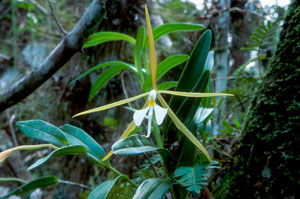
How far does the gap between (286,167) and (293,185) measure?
0.04 metres

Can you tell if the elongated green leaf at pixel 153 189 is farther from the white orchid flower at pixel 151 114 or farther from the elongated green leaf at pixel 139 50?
the elongated green leaf at pixel 139 50

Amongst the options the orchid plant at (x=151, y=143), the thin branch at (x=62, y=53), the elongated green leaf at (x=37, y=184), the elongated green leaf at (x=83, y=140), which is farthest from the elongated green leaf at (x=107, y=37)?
the elongated green leaf at (x=37, y=184)

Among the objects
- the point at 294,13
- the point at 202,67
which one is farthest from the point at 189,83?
the point at 294,13

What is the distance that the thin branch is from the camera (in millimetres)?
909

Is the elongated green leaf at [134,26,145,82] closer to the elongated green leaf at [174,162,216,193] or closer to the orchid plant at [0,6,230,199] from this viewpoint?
the orchid plant at [0,6,230,199]

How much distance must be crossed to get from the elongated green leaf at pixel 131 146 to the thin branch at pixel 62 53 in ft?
1.91

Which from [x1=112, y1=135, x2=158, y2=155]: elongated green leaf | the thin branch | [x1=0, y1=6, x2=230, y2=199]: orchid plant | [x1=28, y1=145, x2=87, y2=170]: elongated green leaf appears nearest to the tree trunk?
[x1=0, y1=6, x2=230, y2=199]: orchid plant

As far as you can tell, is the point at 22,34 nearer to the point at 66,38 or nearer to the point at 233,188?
the point at 66,38

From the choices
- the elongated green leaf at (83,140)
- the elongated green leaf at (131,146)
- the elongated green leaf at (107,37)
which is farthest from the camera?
the elongated green leaf at (107,37)

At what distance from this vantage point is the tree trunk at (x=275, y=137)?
1.91 ft

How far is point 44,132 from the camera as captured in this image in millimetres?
532

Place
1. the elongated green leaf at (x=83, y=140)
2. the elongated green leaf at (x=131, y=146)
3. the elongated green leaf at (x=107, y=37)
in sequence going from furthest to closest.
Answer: the elongated green leaf at (x=107, y=37) < the elongated green leaf at (x=83, y=140) < the elongated green leaf at (x=131, y=146)

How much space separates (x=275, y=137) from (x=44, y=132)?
0.59 m

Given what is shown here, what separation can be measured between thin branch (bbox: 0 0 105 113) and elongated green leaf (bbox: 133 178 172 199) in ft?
2.09
